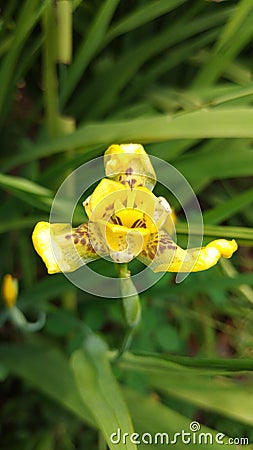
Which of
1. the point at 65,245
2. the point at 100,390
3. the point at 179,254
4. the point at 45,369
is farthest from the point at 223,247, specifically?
the point at 45,369

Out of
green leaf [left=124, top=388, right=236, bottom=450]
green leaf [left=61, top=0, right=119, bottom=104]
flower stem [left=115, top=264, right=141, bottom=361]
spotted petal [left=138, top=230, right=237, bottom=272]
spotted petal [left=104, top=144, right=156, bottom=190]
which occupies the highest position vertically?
green leaf [left=61, top=0, right=119, bottom=104]

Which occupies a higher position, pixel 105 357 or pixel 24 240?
pixel 24 240

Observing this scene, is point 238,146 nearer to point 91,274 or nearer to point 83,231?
point 91,274

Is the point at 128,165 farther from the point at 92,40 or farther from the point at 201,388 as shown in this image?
the point at 201,388

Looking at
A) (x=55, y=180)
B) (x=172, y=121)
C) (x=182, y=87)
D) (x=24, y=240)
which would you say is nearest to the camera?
(x=172, y=121)

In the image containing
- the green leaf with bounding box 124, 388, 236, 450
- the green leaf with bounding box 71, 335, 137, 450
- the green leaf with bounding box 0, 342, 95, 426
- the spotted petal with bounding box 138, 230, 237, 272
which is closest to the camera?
the spotted petal with bounding box 138, 230, 237, 272

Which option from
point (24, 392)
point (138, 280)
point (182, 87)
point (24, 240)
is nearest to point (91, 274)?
point (138, 280)

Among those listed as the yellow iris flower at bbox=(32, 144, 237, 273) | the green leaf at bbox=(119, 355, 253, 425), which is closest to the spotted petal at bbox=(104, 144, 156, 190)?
the yellow iris flower at bbox=(32, 144, 237, 273)

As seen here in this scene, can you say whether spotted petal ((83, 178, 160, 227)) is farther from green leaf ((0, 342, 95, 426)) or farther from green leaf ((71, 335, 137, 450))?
green leaf ((0, 342, 95, 426))
